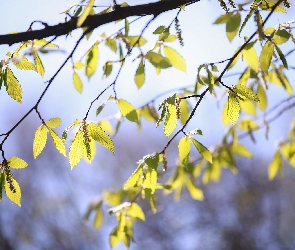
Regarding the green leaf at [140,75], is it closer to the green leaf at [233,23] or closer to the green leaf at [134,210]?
the green leaf at [233,23]

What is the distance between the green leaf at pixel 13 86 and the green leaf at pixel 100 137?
0.63 feet

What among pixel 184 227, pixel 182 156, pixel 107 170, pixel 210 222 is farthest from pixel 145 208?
pixel 182 156

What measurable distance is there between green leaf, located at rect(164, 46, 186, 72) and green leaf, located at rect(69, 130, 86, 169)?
477 millimetres

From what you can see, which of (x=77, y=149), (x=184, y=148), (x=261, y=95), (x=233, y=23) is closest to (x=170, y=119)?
(x=184, y=148)

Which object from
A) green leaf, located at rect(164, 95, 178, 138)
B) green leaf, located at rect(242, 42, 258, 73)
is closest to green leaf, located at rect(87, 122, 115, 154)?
green leaf, located at rect(164, 95, 178, 138)

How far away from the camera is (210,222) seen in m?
6.87

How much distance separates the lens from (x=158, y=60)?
4.49 feet

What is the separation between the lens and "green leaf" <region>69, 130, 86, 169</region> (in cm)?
108

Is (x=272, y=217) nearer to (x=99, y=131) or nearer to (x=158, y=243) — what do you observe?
(x=158, y=243)

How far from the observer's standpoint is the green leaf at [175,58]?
1409 mm

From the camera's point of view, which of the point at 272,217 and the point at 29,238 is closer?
the point at 29,238

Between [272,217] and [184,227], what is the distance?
73.2 inches

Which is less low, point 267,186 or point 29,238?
point 267,186

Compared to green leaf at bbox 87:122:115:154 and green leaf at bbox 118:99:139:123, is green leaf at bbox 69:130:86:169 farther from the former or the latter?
green leaf at bbox 118:99:139:123
